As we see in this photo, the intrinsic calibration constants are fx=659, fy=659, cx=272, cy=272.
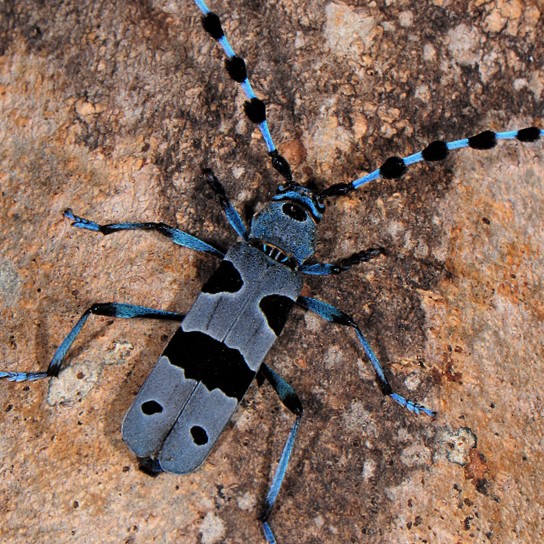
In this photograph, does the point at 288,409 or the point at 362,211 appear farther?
the point at 362,211

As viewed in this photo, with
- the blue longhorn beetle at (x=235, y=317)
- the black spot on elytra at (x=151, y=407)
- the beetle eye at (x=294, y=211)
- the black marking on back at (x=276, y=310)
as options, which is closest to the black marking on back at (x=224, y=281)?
the blue longhorn beetle at (x=235, y=317)

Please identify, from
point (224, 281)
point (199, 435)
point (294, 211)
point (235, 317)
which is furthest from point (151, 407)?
point (294, 211)

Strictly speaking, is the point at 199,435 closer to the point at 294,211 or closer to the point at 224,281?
the point at 224,281

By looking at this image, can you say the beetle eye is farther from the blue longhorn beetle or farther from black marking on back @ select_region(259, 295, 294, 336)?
black marking on back @ select_region(259, 295, 294, 336)

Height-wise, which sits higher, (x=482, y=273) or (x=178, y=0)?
(x=178, y=0)

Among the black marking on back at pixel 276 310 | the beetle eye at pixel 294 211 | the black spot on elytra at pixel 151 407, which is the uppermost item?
the beetle eye at pixel 294 211

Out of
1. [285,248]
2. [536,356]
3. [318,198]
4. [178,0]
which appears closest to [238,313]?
[285,248]

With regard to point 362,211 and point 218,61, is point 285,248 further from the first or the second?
point 218,61

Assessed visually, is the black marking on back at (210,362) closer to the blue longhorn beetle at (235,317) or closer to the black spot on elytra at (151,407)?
the blue longhorn beetle at (235,317)
